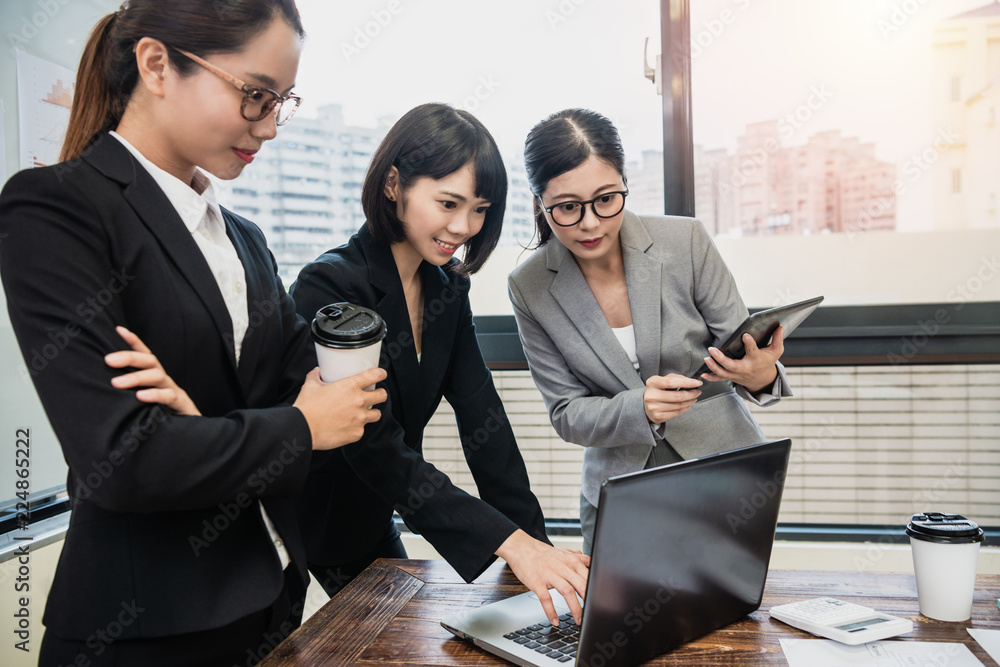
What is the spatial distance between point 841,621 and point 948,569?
7.8 inches

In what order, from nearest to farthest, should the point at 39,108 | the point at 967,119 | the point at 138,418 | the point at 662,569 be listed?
the point at 138,418 → the point at 662,569 → the point at 39,108 → the point at 967,119

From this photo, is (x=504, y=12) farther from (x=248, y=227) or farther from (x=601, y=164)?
(x=248, y=227)

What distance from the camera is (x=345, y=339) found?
1026 mm

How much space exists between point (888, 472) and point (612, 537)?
223 centimetres

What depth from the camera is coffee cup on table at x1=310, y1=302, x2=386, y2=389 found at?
1.03 metres

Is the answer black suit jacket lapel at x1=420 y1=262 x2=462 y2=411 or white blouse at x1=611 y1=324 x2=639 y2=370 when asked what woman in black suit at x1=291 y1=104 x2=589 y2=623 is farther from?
white blouse at x1=611 y1=324 x2=639 y2=370

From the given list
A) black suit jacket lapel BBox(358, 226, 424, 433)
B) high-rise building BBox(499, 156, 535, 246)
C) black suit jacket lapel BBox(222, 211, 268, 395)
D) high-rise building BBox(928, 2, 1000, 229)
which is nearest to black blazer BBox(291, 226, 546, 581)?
black suit jacket lapel BBox(358, 226, 424, 433)

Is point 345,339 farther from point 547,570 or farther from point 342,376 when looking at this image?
point 547,570

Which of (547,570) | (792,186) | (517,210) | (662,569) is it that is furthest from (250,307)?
(792,186)

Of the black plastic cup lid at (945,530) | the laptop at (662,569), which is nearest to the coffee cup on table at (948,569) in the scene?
the black plastic cup lid at (945,530)

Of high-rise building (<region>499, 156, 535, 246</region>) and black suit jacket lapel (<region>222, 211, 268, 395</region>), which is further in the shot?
high-rise building (<region>499, 156, 535, 246</region>)

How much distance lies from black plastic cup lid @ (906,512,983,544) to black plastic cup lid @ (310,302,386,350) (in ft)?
2.93

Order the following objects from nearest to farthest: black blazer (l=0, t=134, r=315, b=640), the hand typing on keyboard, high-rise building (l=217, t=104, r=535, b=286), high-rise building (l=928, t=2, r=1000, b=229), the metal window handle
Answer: black blazer (l=0, t=134, r=315, b=640) < the hand typing on keyboard < high-rise building (l=928, t=2, r=1000, b=229) < the metal window handle < high-rise building (l=217, t=104, r=535, b=286)

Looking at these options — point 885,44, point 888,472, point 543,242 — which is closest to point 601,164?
point 543,242
